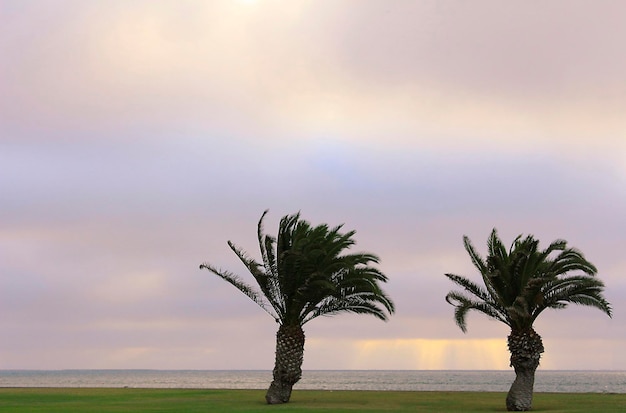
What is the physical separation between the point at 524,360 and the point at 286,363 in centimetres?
1259

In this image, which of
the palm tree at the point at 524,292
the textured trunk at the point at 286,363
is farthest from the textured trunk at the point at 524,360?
the textured trunk at the point at 286,363

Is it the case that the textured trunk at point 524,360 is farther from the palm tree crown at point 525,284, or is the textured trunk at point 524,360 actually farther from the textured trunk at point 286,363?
the textured trunk at point 286,363

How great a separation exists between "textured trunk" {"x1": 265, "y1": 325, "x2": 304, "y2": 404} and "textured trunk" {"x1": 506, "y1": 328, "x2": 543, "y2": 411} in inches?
446

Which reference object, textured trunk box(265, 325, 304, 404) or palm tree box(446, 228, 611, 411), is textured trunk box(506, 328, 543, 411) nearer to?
palm tree box(446, 228, 611, 411)

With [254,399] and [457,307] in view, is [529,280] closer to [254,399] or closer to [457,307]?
[457,307]

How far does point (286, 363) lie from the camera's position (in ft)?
139

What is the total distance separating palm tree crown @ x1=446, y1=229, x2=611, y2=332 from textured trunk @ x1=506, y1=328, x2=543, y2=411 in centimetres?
53

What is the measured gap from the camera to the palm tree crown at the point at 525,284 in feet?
121

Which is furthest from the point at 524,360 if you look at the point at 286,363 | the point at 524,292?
the point at 286,363

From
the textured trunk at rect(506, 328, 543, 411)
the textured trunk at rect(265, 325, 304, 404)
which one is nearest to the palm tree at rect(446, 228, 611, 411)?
the textured trunk at rect(506, 328, 543, 411)

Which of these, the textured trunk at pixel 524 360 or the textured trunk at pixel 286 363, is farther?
the textured trunk at pixel 286 363

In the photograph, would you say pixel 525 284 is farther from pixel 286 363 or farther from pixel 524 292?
pixel 286 363

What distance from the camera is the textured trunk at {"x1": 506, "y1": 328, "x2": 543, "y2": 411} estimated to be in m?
37.9

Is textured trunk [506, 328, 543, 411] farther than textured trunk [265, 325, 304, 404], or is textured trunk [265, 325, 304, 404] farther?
textured trunk [265, 325, 304, 404]
